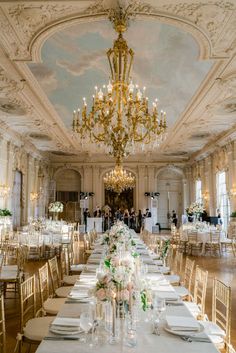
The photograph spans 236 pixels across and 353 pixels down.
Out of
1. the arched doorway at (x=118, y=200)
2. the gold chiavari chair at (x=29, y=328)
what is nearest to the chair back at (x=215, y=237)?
the gold chiavari chair at (x=29, y=328)

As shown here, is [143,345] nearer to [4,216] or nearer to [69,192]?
[4,216]

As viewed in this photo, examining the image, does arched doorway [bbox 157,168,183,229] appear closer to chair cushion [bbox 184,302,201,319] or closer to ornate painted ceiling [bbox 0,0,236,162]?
ornate painted ceiling [bbox 0,0,236,162]

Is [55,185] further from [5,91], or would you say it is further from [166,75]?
[166,75]

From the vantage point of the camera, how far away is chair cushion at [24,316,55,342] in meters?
3.02

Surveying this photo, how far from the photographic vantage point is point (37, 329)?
3156 millimetres

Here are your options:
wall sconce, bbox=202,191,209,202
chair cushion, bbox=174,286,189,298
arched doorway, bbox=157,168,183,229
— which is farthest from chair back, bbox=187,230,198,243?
arched doorway, bbox=157,168,183,229

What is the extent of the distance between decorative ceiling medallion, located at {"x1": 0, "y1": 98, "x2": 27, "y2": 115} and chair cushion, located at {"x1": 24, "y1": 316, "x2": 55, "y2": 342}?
8778 mm

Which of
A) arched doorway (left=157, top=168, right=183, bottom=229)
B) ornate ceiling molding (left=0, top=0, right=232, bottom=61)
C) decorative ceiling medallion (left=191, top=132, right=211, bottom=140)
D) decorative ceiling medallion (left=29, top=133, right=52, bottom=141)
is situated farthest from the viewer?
arched doorway (left=157, top=168, right=183, bottom=229)

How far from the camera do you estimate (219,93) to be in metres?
10.0

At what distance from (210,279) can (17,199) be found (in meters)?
11.5

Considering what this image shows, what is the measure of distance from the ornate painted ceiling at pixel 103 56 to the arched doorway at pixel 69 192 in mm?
9970

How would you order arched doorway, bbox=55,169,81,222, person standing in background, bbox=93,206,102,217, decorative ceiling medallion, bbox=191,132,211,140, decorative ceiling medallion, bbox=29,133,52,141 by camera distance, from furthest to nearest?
arched doorway, bbox=55,169,81,222, person standing in background, bbox=93,206,102,217, decorative ceiling medallion, bbox=29,133,52,141, decorative ceiling medallion, bbox=191,132,211,140

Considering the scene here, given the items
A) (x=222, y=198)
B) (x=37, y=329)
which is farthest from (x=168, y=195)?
(x=37, y=329)

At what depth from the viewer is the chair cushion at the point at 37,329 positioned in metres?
3.02
